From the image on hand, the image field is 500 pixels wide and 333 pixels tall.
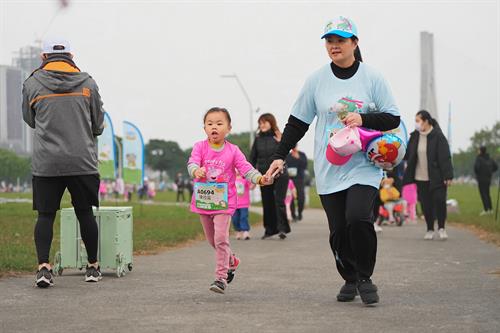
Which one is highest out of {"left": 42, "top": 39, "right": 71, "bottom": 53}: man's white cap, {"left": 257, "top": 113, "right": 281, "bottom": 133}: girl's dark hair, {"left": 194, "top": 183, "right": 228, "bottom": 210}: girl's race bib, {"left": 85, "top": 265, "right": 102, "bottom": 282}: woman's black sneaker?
{"left": 42, "top": 39, "right": 71, "bottom": 53}: man's white cap

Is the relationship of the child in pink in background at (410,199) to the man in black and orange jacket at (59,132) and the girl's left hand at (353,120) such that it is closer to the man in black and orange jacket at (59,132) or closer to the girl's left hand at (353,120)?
the man in black and orange jacket at (59,132)

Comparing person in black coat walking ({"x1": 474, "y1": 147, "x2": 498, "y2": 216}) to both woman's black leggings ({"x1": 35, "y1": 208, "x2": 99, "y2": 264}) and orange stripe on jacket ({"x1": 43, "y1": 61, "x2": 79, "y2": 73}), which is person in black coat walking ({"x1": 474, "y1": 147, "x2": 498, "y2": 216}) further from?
orange stripe on jacket ({"x1": 43, "y1": 61, "x2": 79, "y2": 73})

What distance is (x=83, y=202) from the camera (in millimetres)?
8445

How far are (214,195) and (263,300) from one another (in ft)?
3.64

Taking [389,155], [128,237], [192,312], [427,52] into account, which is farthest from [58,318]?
[427,52]

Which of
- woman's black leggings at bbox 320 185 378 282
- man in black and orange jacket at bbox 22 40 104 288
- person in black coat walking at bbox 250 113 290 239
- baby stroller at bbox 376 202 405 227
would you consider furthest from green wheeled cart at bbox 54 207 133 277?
baby stroller at bbox 376 202 405 227

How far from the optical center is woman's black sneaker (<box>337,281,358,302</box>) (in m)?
7.11

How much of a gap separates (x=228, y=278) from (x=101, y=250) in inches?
66.3

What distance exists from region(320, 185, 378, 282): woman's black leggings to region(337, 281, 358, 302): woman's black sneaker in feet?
0.21

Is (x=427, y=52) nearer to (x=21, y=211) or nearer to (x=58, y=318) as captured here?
(x=21, y=211)

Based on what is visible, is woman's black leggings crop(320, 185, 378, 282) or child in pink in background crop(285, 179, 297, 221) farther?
child in pink in background crop(285, 179, 297, 221)

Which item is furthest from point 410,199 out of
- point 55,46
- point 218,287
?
point 218,287

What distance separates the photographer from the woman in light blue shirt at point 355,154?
6965 mm

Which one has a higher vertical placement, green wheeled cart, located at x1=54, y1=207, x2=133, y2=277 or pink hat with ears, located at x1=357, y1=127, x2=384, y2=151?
pink hat with ears, located at x1=357, y1=127, x2=384, y2=151
